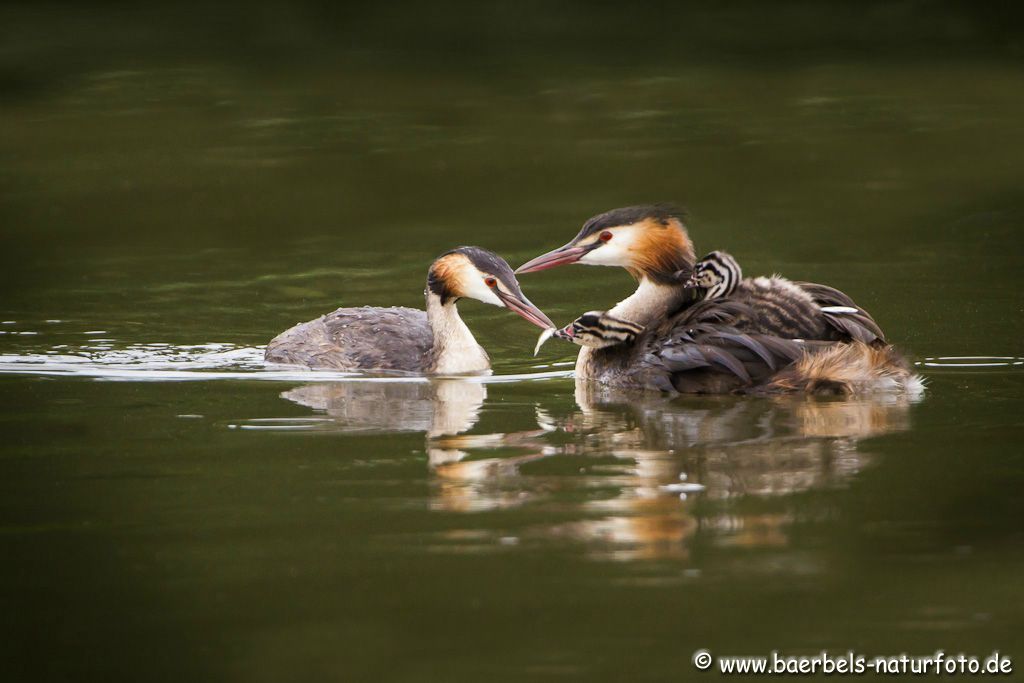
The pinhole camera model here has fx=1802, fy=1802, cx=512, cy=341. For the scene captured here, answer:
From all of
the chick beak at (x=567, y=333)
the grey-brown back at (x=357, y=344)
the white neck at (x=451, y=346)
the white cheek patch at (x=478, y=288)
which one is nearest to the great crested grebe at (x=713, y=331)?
the chick beak at (x=567, y=333)

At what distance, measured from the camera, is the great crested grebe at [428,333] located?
32.3 feet

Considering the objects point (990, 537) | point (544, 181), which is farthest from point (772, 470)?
point (544, 181)

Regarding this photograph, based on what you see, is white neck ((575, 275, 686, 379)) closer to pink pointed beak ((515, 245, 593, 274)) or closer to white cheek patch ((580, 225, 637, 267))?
white cheek patch ((580, 225, 637, 267))

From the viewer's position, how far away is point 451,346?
9.85 metres

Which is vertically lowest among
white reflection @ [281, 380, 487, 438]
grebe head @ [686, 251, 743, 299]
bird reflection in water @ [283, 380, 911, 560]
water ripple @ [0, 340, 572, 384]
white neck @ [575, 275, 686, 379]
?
bird reflection in water @ [283, 380, 911, 560]

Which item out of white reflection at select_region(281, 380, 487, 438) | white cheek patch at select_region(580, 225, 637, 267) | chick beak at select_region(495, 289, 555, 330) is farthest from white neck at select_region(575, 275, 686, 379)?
Answer: white reflection at select_region(281, 380, 487, 438)

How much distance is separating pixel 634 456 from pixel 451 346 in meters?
2.85

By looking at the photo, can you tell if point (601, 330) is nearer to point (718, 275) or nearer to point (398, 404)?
point (718, 275)

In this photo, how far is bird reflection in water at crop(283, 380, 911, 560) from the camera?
6.01 m

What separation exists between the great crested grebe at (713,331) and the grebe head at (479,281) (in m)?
0.32

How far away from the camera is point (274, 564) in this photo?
5.68m

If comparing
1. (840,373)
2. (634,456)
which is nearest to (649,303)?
(840,373)

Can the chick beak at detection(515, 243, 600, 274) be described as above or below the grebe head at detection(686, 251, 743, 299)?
above

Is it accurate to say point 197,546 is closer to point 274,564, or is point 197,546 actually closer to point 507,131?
point 274,564
